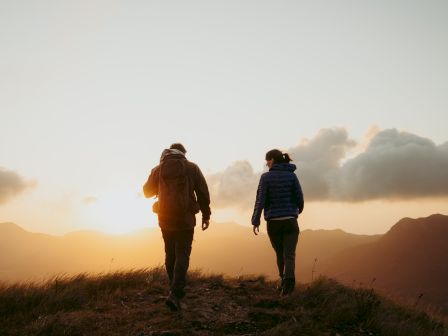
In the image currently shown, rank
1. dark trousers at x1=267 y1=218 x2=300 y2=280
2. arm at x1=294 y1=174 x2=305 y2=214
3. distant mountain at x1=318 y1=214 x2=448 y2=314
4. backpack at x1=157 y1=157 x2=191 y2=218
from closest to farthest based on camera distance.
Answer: backpack at x1=157 y1=157 x2=191 y2=218 → dark trousers at x1=267 y1=218 x2=300 y2=280 → arm at x1=294 y1=174 x2=305 y2=214 → distant mountain at x1=318 y1=214 x2=448 y2=314

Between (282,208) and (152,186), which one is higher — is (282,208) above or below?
below

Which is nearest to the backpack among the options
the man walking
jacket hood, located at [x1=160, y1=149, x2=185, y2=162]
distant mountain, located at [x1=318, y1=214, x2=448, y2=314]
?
the man walking

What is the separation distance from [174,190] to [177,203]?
8.1 inches

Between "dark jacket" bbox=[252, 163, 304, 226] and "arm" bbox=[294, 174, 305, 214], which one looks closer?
"dark jacket" bbox=[252, 163, 304, 226]

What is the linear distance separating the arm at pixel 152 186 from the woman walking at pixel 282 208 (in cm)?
189

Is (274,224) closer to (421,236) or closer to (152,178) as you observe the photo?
(152,178)

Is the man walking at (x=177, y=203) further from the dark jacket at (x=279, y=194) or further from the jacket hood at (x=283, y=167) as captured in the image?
the jacket hood at (x=283, y=167)

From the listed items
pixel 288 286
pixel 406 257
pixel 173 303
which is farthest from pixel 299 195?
pixel 406 257

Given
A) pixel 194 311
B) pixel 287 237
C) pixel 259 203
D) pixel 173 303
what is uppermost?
pixel 259 203

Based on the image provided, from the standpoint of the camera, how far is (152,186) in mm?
6133

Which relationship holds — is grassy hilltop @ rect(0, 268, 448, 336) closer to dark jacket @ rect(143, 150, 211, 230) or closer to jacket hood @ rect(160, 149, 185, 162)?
dark jacket @ rect(143, 150, 211, 230)

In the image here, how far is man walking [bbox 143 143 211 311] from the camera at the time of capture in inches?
227

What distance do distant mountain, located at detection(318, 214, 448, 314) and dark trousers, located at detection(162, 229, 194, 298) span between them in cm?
10779

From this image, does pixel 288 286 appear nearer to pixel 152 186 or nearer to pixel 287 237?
pixel 287 237
